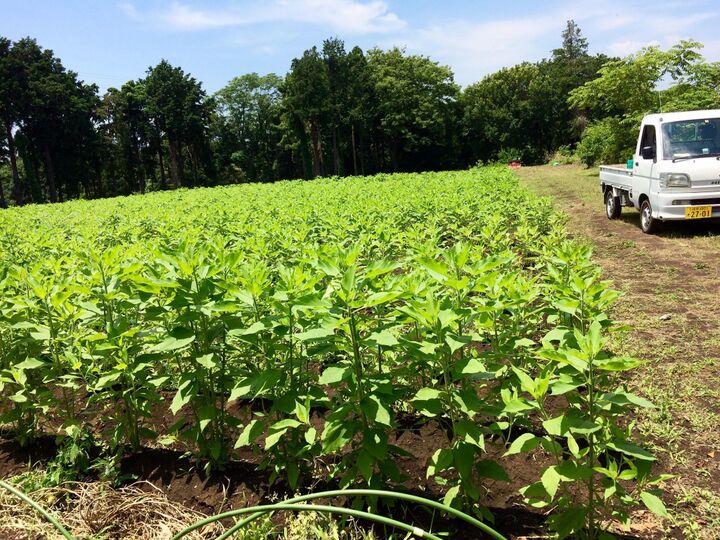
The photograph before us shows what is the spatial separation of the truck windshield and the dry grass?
1018 centimetres

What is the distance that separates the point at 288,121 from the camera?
55.7 meters

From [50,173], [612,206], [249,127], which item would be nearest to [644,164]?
[612,206]

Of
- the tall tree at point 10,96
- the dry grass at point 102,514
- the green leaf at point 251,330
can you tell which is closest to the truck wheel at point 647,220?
the green leaf at point 251,330

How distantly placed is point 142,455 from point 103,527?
0.61 metres

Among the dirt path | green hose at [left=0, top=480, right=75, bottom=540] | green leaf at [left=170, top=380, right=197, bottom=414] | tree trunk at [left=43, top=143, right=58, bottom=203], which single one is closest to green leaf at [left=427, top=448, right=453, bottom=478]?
the dirt path

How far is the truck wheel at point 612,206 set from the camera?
1238 cm

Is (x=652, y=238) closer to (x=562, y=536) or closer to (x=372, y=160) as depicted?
(x=562, y=536)

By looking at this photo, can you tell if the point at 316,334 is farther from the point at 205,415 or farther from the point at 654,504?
the point at 654,504

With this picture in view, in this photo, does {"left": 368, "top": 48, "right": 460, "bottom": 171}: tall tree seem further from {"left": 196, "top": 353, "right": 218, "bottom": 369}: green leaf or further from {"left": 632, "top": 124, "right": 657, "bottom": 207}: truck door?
{"left": 196, "top": 353, "right": 218, "bottom": 369}: green leaf

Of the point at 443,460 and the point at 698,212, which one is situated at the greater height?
the point at 698,212

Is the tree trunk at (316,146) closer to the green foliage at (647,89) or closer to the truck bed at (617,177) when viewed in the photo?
the green foliage at (647,89)

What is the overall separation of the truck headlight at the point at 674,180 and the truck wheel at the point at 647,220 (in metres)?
0.83

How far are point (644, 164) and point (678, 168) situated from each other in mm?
972

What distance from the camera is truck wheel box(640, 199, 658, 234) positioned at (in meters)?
10.0
